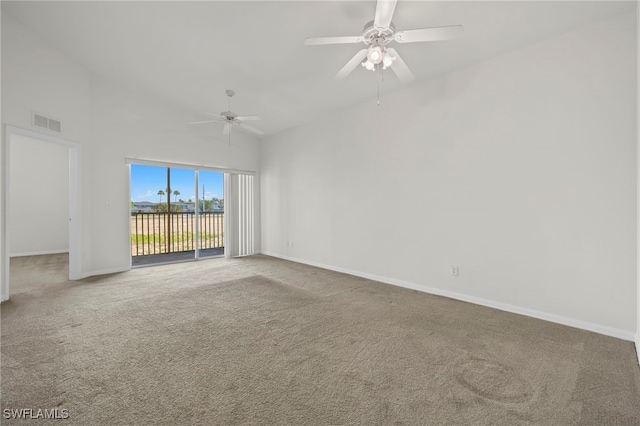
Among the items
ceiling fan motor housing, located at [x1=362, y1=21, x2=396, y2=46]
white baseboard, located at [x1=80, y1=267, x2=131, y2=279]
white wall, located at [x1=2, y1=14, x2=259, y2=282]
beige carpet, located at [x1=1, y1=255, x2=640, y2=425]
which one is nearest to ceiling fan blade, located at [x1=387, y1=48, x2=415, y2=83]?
ceiling fan motor housing, located at [x1=362, y1=21, x2=396, y2=46]

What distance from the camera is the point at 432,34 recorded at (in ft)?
7.16

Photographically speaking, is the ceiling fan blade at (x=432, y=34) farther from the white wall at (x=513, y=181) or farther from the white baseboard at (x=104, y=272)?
the white baseboard at (x=104, y=272)

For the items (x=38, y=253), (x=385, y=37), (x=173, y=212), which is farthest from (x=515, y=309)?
(x=38, y=253)

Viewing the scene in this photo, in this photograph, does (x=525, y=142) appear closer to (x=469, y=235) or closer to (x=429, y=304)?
(x=469, y=235)

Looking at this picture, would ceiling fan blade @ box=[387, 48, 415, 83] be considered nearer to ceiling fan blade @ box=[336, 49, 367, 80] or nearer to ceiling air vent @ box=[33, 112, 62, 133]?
ceiling fan blade @ box=[336, 49, 367, 80]

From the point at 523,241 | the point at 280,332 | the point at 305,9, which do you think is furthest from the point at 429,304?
the point at 305,9

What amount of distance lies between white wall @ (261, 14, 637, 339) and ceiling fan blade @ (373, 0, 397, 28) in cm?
183

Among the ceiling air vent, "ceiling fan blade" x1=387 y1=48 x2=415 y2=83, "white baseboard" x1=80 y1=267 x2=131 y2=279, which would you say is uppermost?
"ceiling fan blade" x1=387 y1=48 x2=415 y2=83

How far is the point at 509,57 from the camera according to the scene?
3.10m

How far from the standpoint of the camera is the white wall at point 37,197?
5.98 meters

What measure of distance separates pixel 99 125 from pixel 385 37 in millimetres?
4720

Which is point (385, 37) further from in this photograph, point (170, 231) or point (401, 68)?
point (170, 231)

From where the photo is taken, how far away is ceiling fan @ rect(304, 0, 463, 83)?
207 centimetres

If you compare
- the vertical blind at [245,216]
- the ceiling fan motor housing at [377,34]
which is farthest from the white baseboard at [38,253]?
the ceiling fan motor housing at [377,34]
